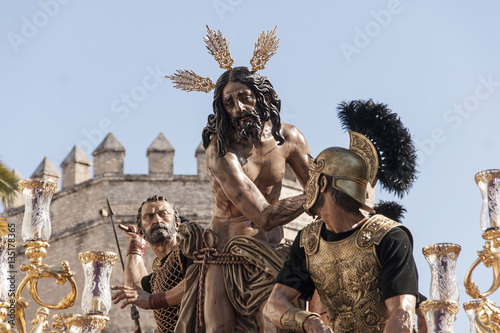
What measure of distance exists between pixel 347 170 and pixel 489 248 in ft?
8.83

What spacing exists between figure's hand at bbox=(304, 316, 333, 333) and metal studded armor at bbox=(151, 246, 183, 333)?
2.65 meters

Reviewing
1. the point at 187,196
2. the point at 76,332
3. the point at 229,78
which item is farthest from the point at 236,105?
the point at 187,196

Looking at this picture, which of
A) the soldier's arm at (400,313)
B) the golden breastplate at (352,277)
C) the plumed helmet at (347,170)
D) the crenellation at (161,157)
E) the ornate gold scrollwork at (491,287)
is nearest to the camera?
the soldier's arm at (400,313)

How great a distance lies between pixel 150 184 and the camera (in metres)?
41.5

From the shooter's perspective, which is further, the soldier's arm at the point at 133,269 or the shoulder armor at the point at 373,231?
the soldier's arm at the point at 133,269

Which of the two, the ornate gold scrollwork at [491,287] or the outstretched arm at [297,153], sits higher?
the outstretched arm at [297,153]

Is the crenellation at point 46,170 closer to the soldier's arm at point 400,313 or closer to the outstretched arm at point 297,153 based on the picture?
the outstretched arm at point 297,153

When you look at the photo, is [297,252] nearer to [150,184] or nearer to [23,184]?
[23,184]

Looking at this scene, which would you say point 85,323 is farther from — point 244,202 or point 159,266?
point 244,202

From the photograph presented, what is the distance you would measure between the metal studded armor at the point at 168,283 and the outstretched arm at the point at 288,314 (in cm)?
230

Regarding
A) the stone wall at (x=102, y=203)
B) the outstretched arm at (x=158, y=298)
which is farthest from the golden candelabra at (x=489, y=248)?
the stone wall at (x=102, y=203)

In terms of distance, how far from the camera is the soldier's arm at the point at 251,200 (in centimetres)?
870

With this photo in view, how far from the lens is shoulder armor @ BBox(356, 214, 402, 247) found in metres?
7.39

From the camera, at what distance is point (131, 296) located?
29.9ft
